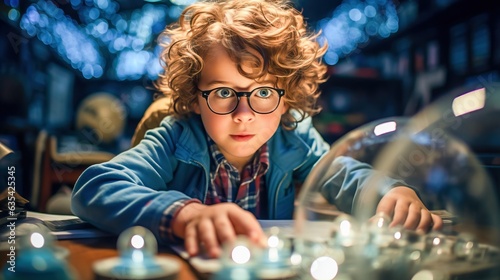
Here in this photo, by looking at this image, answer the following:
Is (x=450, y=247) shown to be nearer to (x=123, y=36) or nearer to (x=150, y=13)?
(x=150, y=13)

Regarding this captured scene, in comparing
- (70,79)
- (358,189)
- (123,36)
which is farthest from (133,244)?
(123,36)

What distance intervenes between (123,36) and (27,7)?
1.51 feet

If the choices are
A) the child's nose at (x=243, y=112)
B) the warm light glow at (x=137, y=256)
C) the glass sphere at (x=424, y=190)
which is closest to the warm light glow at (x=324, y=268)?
the glass sphere at (x=424, y=190)

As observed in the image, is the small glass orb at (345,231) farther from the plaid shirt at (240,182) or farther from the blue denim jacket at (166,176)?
the plaid shirt at (240,182)

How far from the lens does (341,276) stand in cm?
30

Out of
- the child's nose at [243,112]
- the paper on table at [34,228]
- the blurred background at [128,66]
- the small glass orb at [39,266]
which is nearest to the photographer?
the small glass orb at [39,266]

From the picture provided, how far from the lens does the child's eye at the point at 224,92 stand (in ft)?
1.67

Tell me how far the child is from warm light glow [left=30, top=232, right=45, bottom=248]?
104mm

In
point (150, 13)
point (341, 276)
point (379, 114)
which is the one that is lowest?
point (341, 276)

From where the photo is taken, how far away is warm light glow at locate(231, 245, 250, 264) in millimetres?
287

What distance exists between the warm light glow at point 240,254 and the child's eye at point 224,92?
0.24 m

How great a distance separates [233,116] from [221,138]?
0.04 m

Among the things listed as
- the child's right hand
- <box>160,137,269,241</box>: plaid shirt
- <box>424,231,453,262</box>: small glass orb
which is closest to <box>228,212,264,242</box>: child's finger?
the child's right hand

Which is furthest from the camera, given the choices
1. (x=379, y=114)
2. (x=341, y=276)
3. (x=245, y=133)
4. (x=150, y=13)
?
(x=379, y=114)
